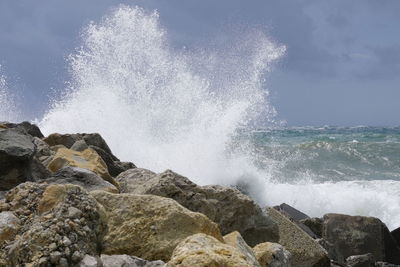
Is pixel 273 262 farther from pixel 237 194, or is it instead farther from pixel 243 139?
pixel 243 139

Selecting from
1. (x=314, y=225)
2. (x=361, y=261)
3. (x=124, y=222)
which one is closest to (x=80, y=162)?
(x=124, y=222)

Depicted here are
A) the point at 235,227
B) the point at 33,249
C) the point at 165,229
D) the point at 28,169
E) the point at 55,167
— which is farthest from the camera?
the point at 55,167

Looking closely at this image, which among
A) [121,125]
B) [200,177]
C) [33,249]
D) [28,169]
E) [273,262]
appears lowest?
[33,249]

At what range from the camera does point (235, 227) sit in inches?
154

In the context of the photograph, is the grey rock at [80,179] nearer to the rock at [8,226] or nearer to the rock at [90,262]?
the rock at [8,226]

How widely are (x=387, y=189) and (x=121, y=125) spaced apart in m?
5.98

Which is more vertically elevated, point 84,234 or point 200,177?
point 200,177

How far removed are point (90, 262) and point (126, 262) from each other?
0.56ft

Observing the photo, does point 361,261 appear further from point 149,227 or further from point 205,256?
point 205,256

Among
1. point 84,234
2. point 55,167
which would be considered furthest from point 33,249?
point 55,167

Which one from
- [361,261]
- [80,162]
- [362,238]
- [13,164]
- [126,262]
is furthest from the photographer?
[362,238]

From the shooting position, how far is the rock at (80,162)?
15.0 feet

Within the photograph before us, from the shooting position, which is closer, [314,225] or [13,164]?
[13,164]

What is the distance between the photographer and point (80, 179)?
3779 mm
